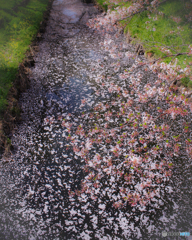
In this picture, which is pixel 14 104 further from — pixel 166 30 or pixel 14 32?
pixel 166 30

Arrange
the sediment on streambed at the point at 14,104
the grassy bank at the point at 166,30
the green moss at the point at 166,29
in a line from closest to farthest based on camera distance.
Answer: the sediment on streambed at the point at 14,104
the grassy bank at the point at 166,30
the green moss at the point at 166,29

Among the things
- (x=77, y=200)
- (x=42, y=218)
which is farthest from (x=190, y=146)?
(x=42, y=218)

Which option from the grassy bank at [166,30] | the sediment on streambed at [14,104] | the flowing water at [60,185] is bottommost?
the flowing water at [60,185]

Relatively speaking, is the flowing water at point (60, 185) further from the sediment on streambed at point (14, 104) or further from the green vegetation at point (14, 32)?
the green vegetation at point (14, 32)

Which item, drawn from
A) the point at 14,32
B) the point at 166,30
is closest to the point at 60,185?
the point at 166,30

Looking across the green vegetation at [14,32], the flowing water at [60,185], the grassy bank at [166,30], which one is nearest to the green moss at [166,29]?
the grassy bank at [166,30]

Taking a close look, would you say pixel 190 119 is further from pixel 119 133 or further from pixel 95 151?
pixel 95 151

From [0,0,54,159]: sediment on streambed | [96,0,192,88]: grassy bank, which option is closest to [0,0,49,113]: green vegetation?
[0,0,54,159]: sediment on streambed
